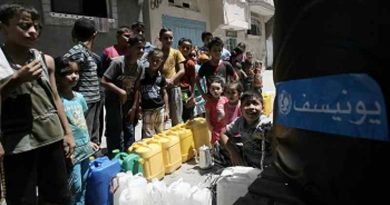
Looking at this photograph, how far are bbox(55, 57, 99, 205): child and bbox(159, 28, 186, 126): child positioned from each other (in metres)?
2.27

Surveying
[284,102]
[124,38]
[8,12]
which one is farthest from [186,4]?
[284,102]

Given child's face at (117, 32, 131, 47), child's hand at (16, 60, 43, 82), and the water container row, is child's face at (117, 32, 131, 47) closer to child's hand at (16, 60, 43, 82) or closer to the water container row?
the water container row

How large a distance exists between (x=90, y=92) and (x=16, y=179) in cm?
182

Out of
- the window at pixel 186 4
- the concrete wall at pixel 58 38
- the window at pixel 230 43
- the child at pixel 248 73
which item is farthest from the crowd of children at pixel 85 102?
the window at pixel 230 43

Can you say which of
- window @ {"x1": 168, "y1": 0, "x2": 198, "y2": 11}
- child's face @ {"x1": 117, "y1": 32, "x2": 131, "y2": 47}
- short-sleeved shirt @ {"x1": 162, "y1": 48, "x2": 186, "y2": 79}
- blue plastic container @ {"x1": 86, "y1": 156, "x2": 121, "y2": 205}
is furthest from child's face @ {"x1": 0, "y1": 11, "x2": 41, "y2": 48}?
window @ {"x1": 168, "y1": 0, "x2": 198, "y2": 11}

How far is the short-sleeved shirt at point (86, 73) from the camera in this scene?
152 inches

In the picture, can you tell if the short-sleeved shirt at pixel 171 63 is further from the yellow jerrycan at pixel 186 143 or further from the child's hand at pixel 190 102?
the yellow jerrycan at pixel 186 143

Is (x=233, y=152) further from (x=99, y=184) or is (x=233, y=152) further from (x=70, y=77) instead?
(x=70, y=77)

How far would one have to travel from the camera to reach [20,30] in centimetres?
238

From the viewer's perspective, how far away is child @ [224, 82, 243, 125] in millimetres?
4375

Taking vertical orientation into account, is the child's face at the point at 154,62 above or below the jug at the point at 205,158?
above

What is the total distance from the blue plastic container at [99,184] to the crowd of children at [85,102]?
9 cm

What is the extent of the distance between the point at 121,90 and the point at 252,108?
5.00 feet

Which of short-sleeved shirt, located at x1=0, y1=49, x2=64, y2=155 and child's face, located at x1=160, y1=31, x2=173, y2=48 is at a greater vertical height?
child's face, located at x1=160, y1=31, x2=173, y2=48
